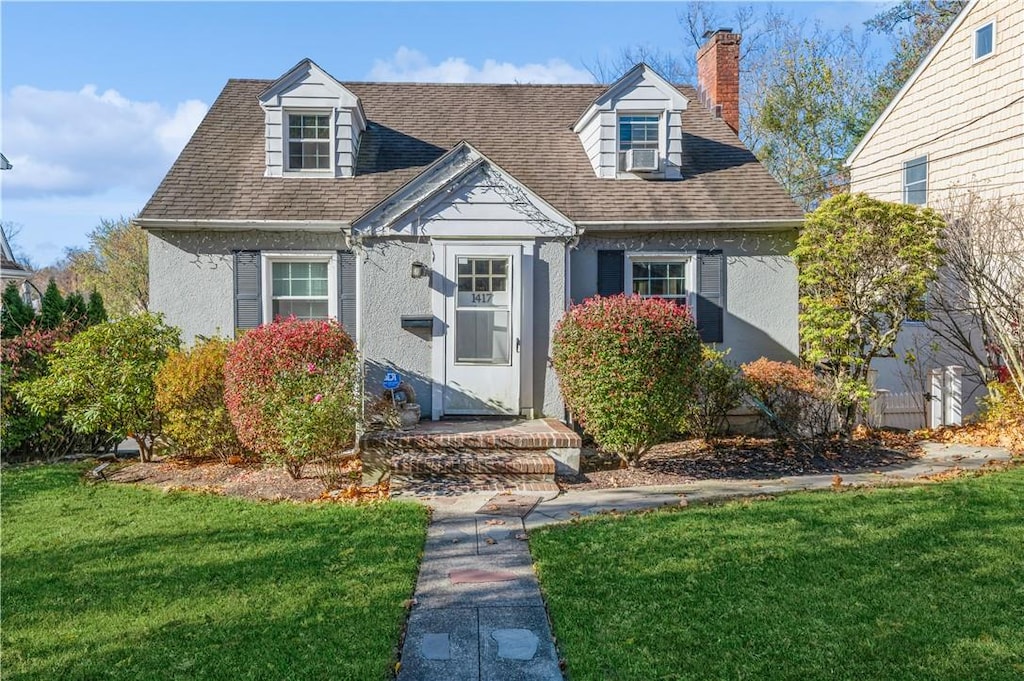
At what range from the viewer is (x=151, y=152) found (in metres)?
50.6

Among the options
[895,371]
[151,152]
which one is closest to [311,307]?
[895,371]

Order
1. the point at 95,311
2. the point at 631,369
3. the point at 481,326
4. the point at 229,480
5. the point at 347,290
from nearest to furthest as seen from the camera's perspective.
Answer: the point at 631,369 → the point at 229,480 → the point at 481,326 → the point at 347,290 → the point at 95,311

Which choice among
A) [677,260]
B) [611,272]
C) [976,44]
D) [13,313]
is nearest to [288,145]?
[13,313]

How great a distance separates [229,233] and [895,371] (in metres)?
12.2

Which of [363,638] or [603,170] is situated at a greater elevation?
[603,170]

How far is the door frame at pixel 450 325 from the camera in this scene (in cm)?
934

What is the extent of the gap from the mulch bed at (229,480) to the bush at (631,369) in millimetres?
3105

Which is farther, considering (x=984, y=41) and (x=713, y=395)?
(x=984, y=41)

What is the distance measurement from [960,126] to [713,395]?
879 cm

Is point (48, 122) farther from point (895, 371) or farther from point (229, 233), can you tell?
point (895, 371)

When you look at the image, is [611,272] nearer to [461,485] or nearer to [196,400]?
[461,485]

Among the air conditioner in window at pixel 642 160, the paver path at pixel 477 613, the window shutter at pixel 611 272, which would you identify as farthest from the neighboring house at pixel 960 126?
the paver path at pixel 477 613

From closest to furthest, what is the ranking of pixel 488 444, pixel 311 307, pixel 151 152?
pixel 488 444, pixel 311 307, pixel 151 152

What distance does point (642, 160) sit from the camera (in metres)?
11.4
